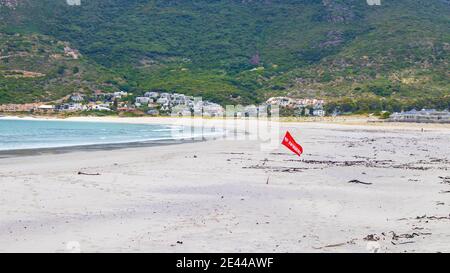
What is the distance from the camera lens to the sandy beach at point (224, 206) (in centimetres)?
875

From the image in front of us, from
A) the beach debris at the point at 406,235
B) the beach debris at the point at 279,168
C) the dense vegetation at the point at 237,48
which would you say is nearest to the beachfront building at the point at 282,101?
the dense vegetation at the point at 237,48

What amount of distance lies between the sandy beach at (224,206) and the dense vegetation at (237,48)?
71414 millimetres

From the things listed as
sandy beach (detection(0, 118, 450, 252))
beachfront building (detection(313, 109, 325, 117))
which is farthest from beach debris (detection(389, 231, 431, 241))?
beachfront building (detection(313, 109, 325, 117))

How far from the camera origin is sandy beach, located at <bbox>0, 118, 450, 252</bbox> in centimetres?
875

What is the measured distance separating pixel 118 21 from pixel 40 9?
20.4 metres

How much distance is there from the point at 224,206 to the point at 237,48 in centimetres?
A: 13243

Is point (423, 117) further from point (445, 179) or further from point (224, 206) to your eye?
point (224, 206)

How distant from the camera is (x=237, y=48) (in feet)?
467

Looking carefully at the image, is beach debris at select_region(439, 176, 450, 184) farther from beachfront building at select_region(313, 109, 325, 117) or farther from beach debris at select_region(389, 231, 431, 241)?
beachfront building at select_region(313, 109, 325, 117)

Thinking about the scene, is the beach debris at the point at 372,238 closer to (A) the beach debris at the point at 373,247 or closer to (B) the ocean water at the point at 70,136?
(A) the beach debris at the point at 373,247

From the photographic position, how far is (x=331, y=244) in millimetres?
8602

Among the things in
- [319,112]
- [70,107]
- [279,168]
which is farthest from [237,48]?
[279,168]

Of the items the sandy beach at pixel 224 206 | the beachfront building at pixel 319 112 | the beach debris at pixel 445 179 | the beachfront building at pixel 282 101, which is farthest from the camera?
the beachfront building at pixel 282 101

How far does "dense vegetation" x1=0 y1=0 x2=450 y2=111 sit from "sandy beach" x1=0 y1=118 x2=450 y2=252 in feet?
234
